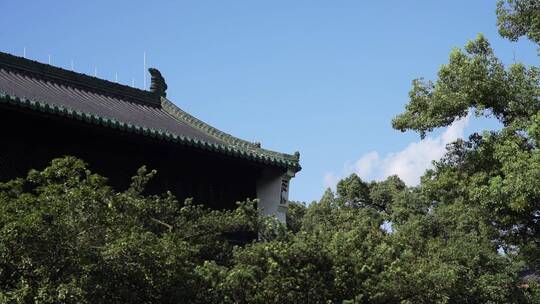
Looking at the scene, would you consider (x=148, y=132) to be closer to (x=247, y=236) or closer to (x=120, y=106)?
(x=247, y=236)

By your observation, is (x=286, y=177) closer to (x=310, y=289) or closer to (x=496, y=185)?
(x=496, y=185)

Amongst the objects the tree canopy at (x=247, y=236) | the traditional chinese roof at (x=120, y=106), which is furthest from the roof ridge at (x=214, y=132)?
the tree canopy at (x=247, y=236)

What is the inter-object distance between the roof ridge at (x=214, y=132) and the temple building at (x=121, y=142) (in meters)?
0.02

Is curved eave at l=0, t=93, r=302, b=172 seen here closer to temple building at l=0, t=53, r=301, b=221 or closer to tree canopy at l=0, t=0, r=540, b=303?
temple building at l=0, t=53, r=301, b=221

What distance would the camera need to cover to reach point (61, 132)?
9672mm

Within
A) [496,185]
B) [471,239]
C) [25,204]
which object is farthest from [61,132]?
[471,239]

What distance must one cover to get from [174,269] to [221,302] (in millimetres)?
796

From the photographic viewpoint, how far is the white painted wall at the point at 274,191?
11.8 meters

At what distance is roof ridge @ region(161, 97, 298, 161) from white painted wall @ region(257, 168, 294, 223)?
450 millimetres

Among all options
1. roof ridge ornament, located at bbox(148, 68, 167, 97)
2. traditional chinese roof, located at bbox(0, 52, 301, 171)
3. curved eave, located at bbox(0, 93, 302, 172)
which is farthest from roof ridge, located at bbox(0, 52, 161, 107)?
curved eave, located at bbox(0, 93, 302, 172)

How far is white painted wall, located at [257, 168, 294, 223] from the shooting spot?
11.8m

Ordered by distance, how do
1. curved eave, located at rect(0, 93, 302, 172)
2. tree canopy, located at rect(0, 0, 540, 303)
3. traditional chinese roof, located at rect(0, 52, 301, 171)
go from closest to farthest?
1. tree canopy, located at rect(0, 0, 540, 303)
2. curved eave, located at rect(0, 93, 302, 172)
3. traditional chinese roof, located at rect(0, 52, 301, 171)

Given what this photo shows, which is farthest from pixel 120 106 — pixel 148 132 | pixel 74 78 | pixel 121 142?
pixel 148 132

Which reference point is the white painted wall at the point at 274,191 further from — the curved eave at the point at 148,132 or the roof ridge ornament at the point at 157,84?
the roof ridge ornament at the point at 157,84
